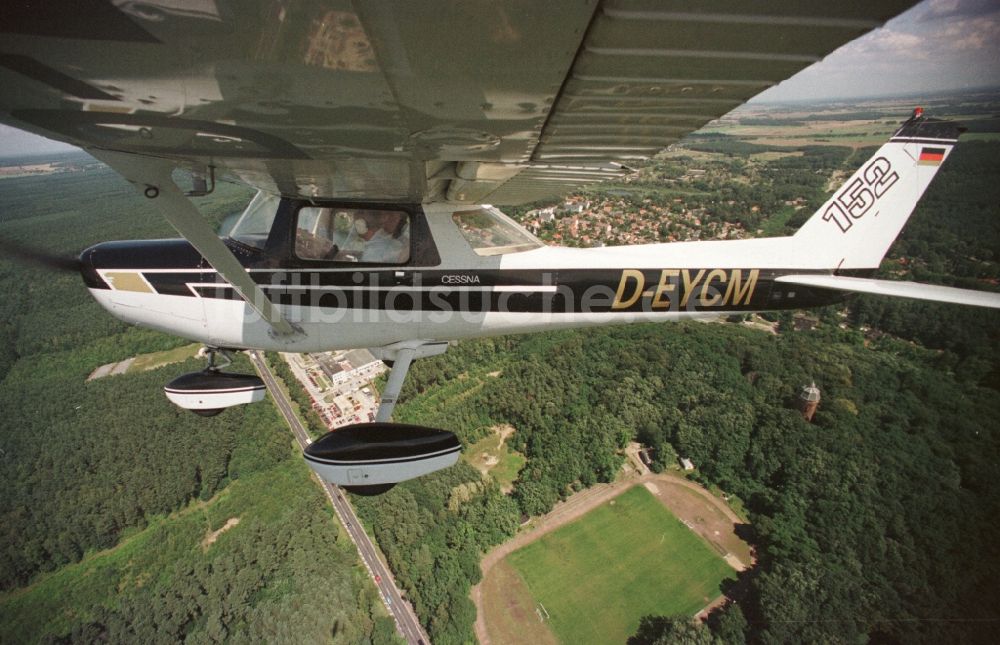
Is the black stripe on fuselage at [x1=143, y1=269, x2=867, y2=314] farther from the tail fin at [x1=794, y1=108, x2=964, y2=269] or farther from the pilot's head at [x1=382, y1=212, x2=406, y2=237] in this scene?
the tail fin at [x1=794, y1=108, x2=964, y2=269]

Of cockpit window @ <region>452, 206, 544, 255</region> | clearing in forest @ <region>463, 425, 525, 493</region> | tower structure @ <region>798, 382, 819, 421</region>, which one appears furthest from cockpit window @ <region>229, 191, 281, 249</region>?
tower structure @ <region>798, 382, 819, 421</region>

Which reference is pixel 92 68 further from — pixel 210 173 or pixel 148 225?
pixel 148 225

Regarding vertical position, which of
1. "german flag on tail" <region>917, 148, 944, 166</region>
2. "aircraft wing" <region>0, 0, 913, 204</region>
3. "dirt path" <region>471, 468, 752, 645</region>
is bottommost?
"dirt path" <region>471, 468, 752, 645</region>

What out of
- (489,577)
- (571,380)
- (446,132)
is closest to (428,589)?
(489,577)

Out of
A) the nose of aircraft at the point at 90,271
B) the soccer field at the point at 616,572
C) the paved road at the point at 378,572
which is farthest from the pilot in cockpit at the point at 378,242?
the soccer field at the point at 616,572

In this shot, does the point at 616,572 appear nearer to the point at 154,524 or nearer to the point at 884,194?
the point at 884,194

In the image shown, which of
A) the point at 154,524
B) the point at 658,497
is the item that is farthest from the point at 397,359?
the point at 154,524
